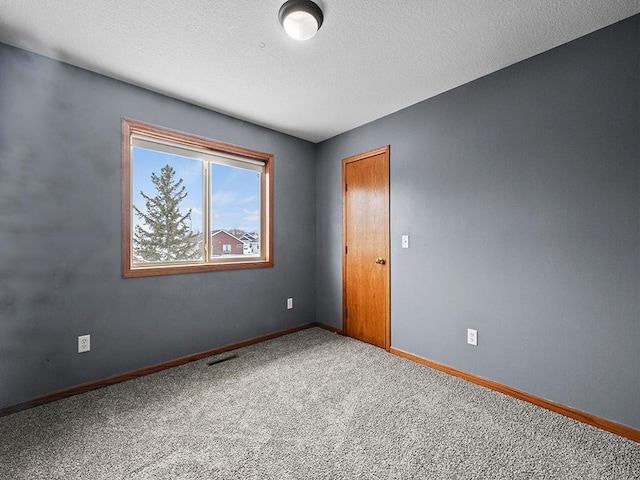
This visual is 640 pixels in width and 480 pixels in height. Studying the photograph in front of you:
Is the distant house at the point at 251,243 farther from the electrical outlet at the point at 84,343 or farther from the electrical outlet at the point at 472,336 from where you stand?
the electrical outlet at the point at 472,336

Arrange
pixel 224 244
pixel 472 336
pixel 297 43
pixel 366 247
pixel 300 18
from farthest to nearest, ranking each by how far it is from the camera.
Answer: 1. pixel 366 247
2. pixel 224 244
3. pixel 472 336
4. pixel 297 43
5. pixel 300 18

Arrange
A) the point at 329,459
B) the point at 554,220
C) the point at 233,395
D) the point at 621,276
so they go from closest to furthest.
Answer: the point at 329,459
the point at 621,276
the point at 554,220
the point at 233,395

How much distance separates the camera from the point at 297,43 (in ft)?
6.44

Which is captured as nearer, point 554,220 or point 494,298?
point 554,220

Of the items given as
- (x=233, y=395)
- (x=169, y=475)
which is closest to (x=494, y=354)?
(x=233, y=395)

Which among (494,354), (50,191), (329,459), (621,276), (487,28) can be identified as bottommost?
(329,459)

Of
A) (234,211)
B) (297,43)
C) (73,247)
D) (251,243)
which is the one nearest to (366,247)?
(251,243)

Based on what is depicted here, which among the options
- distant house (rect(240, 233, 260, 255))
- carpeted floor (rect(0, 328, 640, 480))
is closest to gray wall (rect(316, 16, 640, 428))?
carpeted floor (rect(0, 328, 640, 480))

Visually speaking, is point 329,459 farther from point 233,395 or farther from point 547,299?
point 547,299

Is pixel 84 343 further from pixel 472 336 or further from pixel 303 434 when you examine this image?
pixel 472 336

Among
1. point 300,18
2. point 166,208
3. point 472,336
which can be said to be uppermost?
point 300,18

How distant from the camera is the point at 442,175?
104 inches

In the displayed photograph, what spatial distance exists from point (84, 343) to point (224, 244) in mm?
1423

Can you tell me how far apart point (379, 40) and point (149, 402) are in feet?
9.61
